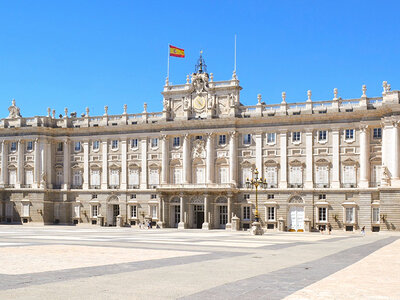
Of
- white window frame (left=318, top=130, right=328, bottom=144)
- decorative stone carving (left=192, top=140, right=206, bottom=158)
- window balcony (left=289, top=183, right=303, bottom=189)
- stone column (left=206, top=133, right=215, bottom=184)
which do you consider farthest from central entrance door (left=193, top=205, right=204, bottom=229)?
white window frame (left=318, top=130, right=328, bottom=144)

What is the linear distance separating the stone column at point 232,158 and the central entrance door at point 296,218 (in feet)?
27.2

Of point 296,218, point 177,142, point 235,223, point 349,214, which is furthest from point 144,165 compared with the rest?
point 349,214

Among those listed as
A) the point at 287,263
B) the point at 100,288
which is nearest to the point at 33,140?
the point at 287,263

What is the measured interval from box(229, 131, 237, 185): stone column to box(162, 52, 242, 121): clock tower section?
9.84ft

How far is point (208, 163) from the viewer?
76.7 metres

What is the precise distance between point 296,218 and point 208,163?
13.3 metres

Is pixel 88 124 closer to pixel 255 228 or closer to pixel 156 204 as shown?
pixel 156 204

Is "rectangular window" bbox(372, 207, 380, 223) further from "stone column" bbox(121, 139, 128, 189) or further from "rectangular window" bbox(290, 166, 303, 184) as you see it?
"stone column" bbox(121, 139, 128, 189)

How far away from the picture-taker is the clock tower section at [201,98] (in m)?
77.0

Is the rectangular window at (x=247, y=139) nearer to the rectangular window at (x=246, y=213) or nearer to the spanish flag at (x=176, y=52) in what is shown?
the rectangular window at (x=246, y=213)

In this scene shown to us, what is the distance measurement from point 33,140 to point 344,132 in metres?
43.8

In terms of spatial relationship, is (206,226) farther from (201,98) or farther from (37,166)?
(37,166)

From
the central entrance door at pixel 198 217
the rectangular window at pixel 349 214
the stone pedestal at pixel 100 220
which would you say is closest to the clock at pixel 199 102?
the central entrance door at pixel 198 217

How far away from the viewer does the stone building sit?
6919 cm
